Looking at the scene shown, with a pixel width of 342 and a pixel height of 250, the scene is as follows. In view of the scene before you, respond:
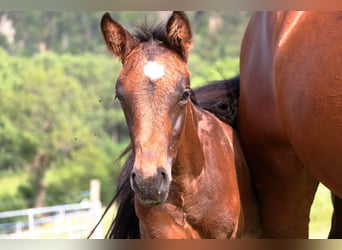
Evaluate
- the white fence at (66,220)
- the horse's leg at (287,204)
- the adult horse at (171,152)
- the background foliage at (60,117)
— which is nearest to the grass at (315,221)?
the white fence at (66,220)

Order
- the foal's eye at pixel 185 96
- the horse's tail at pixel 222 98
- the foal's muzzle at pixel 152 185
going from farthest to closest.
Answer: the horse's tail at pixel 222 98 < the foal's eye at pixel 185 96 < the foal's muzzle at pixel 152 185

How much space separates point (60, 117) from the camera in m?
9.61

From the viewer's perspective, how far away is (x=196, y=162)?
1.41m

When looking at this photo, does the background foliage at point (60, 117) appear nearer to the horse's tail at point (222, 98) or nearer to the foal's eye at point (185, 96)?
the horse's tail at point (222, 98)

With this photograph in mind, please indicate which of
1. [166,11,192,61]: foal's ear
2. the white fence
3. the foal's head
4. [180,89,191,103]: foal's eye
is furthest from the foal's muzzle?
the white fence

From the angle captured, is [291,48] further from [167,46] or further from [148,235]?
[148,235]

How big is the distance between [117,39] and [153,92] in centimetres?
20

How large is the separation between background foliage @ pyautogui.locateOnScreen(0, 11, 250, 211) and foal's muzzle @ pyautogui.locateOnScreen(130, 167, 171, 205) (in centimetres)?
659

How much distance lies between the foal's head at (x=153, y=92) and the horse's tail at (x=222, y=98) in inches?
18.2

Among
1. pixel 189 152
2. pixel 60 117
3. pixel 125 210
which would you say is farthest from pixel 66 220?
pixel 189 152

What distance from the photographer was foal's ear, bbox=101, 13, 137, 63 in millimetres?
1299

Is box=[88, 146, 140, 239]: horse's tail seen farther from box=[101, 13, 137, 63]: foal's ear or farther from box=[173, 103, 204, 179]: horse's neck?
box=[101, 13, 137, 63]: foal's ear

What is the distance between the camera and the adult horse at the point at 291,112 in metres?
1.22

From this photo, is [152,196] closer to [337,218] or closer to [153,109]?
[153,109]
